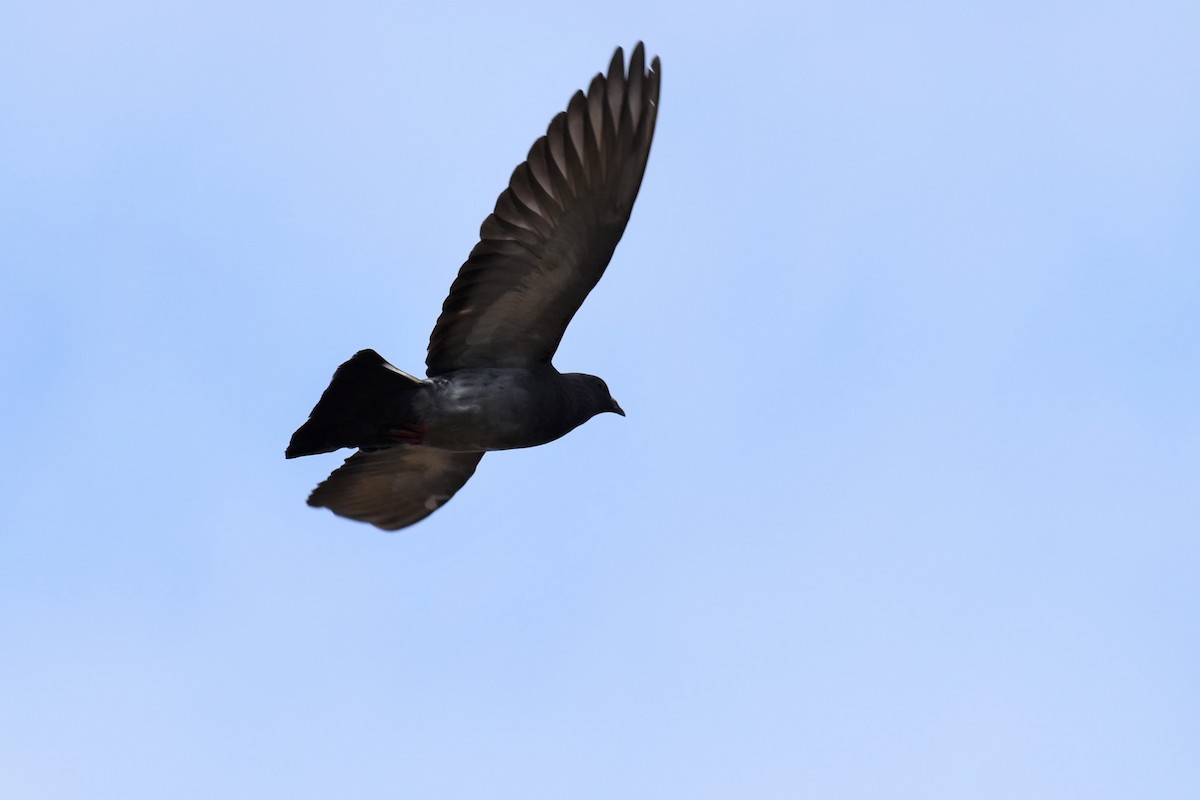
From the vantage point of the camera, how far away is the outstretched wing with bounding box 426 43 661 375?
11.2 meters

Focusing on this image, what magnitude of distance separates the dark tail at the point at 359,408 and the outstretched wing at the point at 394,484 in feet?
4.57

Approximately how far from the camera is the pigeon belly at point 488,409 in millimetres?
12086

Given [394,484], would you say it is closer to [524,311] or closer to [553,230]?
[524,311]

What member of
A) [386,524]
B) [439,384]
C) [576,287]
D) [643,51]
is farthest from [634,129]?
[386,524]

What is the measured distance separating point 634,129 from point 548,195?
73cm

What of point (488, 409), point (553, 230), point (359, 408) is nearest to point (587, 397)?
point (488, 409)

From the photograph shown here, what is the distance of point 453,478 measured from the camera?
13.8m

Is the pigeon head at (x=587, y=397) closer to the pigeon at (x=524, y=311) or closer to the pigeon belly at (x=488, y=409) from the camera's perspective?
the pigeon at (x=524, y=311)

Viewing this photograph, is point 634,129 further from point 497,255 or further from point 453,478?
point 453,478

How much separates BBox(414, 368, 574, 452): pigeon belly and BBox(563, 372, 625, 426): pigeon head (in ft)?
0.87

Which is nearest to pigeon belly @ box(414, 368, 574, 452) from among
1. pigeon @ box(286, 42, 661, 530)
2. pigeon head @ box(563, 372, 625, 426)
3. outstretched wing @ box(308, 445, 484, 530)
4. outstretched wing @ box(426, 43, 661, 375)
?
pigeon @ box(286, 42, 661, 530)

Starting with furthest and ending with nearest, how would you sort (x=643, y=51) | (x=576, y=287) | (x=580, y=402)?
(x=580, y=402) < (x=576, y=287) < (x=643, y=51)

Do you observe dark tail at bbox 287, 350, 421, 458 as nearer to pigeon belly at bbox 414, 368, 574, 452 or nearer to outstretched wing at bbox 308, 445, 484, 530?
pigeon belly at bbox 414, 368, 574, 452

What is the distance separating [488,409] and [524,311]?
2.45 feet
